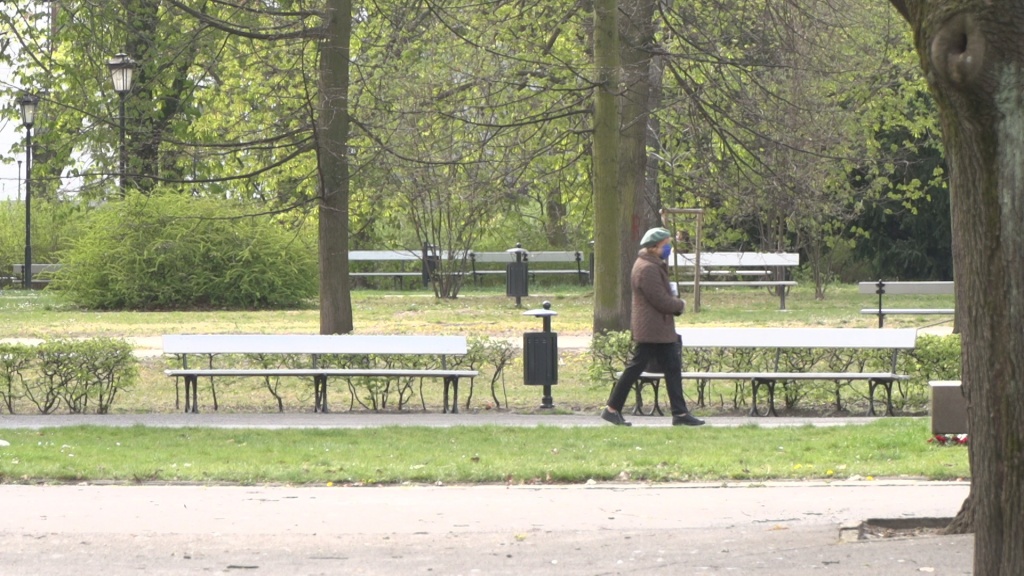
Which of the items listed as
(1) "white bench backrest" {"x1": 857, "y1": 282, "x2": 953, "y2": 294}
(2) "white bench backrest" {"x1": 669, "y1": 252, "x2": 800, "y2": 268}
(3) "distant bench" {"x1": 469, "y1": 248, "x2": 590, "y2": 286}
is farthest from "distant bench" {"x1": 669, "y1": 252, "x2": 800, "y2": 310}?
(1) "white bench backrest" {"x1": 857, "y1": 282, "x2": 953, "y2": 294}

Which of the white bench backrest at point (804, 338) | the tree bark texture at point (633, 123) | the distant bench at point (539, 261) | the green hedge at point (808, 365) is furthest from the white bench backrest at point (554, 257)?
the white bench backrest at point (804, 338)

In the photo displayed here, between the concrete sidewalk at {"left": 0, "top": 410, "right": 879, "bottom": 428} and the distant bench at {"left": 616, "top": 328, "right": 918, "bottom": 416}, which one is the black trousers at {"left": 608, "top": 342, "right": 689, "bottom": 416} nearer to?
the concrete sidewalk at {"left": 0, "top": 410, "right": 879, "bottom": 428}

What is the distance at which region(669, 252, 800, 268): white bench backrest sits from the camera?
30562mm

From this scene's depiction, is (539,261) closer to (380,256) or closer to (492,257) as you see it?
(492,257)

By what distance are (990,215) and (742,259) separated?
26.3 meters

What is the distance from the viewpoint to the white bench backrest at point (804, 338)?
13812 mm

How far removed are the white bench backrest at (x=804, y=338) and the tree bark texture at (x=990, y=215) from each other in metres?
8.10

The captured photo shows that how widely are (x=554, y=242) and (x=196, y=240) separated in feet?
50.5

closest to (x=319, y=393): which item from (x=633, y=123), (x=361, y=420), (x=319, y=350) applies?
(x=319, y=350)

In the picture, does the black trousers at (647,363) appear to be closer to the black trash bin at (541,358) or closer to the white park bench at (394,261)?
the black trash bin at (541,358)

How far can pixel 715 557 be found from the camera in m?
6.91

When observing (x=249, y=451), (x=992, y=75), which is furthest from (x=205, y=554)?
(x=992, y=75)

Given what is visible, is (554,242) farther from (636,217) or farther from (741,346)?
(741,346)

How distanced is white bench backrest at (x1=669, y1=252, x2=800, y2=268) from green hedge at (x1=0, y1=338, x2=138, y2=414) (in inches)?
699
